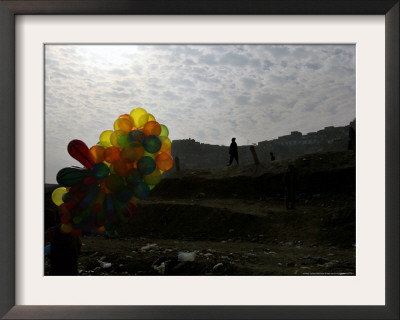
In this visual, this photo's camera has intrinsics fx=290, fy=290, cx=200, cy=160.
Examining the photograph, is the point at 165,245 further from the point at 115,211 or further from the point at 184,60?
the point at 184,60

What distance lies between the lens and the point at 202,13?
44.6 inches

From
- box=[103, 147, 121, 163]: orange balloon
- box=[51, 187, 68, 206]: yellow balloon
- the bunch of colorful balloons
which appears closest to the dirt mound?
the bunch of colorful balloons

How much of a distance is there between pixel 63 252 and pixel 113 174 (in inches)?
17.8

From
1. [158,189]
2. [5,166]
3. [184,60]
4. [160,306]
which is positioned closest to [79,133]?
[5,166]

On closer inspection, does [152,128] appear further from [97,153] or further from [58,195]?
[58,195]

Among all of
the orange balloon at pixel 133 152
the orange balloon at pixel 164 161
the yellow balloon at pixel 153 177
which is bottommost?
the yellow balloon at pixel 153 177

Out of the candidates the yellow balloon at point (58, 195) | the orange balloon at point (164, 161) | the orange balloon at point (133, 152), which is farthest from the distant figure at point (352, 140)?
the yellow balloon at point (58, 195)

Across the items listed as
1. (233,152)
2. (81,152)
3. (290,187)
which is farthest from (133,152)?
(290,187)

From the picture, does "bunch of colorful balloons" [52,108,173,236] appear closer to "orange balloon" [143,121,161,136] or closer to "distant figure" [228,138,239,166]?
"orange balloon" [143,121,161,136]

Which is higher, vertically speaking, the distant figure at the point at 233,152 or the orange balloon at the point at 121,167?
the distant figure at the point at 233,152

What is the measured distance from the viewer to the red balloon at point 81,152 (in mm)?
1209

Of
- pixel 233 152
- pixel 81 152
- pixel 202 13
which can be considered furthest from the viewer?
pixel 233 152

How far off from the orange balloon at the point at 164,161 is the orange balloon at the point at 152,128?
10 centimetres

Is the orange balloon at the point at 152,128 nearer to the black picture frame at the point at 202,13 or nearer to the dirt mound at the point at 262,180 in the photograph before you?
the dirt mound at the point at 262,180
